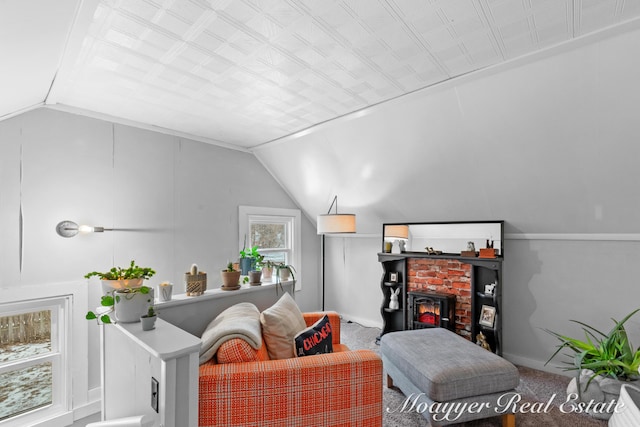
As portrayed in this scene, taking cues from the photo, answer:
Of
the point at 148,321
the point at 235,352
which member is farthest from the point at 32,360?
the point at 235,352

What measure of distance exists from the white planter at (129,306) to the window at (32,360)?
4.46 feet

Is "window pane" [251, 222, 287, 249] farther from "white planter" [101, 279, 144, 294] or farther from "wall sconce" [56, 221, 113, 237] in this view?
"white planter" [101, 279, 144, 294]

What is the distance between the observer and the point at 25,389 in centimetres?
251

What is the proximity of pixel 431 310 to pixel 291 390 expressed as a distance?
8.13ft

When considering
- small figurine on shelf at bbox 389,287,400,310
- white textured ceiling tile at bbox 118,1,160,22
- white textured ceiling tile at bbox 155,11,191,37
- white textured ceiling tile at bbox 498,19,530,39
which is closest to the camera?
white textured ceiling tile at bbox 118,1,160,22

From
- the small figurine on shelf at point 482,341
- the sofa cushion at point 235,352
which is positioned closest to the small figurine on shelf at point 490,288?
the small figurine on shelf at point 482,341

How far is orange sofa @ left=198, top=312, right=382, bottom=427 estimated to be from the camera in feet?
4.94

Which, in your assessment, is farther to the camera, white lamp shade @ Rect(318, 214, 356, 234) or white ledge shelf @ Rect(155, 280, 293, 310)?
white lamp shade @ Rect(318, 214, 356, 234)

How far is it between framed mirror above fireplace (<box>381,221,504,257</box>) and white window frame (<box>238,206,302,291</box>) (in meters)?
1.27

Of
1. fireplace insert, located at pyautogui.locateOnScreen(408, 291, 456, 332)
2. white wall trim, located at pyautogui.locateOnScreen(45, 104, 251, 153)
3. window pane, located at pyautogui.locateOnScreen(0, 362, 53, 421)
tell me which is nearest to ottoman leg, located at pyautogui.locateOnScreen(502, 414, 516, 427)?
fireplace insert, located at pyautogui.locateOnScreen(408, 291, 456, 332)

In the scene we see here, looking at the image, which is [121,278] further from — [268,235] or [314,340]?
[268,235]

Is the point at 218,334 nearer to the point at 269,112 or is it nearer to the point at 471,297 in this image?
the point at 269,112

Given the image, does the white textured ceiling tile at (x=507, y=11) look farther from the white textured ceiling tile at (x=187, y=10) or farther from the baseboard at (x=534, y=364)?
the baseboard at (x=534, y=364)

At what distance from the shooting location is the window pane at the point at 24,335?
8.01 feet
